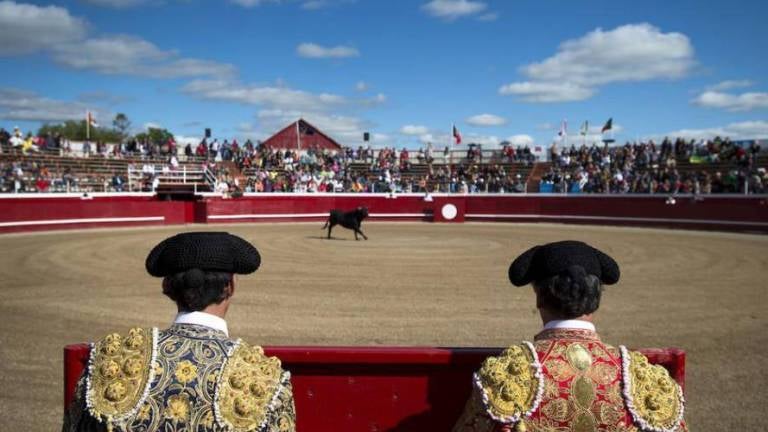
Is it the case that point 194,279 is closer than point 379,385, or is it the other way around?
point 194,279

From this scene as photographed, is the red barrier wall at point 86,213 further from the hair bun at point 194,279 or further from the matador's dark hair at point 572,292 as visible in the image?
the matador's dark hair at point 572,292

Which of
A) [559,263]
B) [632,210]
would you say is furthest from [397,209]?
[559,263]

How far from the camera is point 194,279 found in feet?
5.88

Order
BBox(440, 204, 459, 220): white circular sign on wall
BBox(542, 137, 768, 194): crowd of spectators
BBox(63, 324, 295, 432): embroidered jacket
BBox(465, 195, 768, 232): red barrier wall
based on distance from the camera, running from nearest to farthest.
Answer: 1. BBox(63, 324, 295, 432): embroidered jacket
2. BBox(465, 195, 768, 232): red barrier wall
3. BBox(542, 137, 768, 194): crowd of spectators
4. BBox(440, 204, 459, 220): white circular sign on wall

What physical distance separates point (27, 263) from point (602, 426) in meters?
12.2

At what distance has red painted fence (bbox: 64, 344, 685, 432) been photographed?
248 cm

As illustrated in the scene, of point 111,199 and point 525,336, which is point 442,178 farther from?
point 525,336

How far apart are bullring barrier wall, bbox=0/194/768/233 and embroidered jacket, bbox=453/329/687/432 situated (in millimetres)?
21206

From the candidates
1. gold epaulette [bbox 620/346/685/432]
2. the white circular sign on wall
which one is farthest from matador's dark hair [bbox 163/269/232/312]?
the white circular sign on wall

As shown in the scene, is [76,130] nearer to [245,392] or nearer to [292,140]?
[292,140]

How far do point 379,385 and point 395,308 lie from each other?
5.17 m

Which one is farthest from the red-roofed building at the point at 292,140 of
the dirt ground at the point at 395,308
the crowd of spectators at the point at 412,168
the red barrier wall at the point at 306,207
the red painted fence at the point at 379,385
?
Result: the red painted fence at the point at 379,385

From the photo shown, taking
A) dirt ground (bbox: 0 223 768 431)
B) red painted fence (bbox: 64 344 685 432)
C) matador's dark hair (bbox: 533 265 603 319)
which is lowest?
dirt ground (bbox: 0 223 768 431)

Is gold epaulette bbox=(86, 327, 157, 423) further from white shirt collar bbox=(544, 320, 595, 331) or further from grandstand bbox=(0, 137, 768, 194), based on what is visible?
grandstand bbox=(0, 137, 768, 194)
